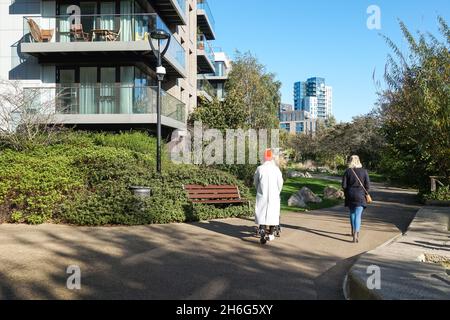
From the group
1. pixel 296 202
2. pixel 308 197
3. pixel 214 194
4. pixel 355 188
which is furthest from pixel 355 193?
pixel 308 197

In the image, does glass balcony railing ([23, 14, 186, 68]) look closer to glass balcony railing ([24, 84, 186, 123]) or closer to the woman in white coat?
glass balcony railing ([24, 84, 186, 123])

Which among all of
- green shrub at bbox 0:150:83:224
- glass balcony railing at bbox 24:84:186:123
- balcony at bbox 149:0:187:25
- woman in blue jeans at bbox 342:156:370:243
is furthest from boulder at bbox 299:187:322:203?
balcony at bbox 149:0:187:25

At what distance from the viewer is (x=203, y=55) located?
36312 mm

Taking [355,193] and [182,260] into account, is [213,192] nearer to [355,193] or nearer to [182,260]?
[355,193]

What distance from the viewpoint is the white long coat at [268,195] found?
8.59 meters

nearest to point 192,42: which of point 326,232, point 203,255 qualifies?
point 326,232

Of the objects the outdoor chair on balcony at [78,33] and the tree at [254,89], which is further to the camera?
the tree at [254,89]

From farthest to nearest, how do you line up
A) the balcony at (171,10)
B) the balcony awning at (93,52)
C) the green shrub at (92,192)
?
the balcony at (171,10) → the balcony awning at (93,52) → the green shrub at (92,192)

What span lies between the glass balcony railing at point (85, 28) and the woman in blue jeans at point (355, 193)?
13.6 metres

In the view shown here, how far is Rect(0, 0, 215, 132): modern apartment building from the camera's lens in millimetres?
19484

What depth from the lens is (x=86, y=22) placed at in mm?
20672

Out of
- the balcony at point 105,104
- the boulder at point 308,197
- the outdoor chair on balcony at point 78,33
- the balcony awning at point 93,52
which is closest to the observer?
the boulder at point 308,197

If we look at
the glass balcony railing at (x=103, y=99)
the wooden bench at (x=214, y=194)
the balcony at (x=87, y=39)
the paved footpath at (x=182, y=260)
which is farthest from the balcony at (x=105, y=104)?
the paved footpath at (x=182, y=260)

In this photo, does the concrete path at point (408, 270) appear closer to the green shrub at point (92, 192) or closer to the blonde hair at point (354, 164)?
the blonde hair at point (354, 164)
